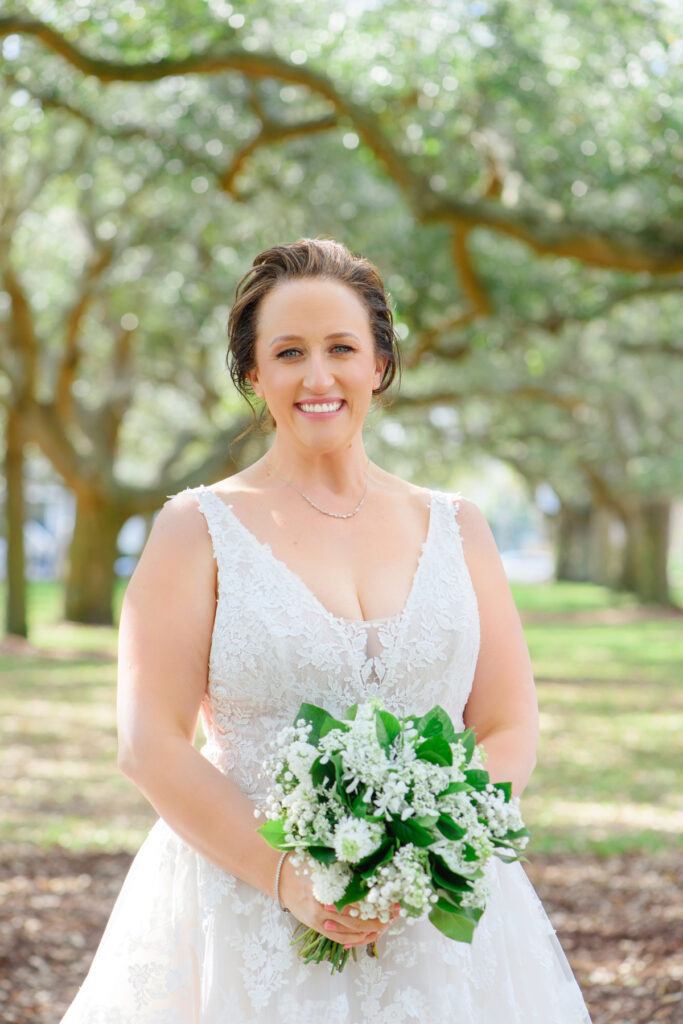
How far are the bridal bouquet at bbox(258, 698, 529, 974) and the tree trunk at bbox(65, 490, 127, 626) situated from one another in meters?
19.1

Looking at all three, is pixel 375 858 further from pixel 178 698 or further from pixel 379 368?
pixel 379 368

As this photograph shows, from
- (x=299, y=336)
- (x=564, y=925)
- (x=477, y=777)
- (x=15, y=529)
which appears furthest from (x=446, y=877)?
(x=15, y=529)

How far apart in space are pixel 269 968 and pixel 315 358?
4.34 ft

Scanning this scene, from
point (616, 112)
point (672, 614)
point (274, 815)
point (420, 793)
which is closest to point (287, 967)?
point (274, 815)

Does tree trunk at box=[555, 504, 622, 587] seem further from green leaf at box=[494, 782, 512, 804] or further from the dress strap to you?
green leaf at box=[494, 782, 512, 804]

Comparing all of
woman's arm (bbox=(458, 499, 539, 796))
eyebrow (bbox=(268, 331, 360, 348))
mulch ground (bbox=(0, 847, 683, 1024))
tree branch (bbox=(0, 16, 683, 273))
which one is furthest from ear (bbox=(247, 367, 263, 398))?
tree branch (bbox=(0, 16, 683, 273))

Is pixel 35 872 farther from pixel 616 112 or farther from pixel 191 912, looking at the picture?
pixel 616 112

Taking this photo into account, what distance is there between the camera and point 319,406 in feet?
8.87

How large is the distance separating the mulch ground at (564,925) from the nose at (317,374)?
3.37m

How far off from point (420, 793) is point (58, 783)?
8.48 m

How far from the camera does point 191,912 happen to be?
2666 mm

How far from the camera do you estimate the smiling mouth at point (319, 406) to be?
270 cm

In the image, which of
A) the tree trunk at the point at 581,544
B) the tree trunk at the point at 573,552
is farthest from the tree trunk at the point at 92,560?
the tree trunk at the point at 573,552

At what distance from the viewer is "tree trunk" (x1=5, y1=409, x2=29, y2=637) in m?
19.6
